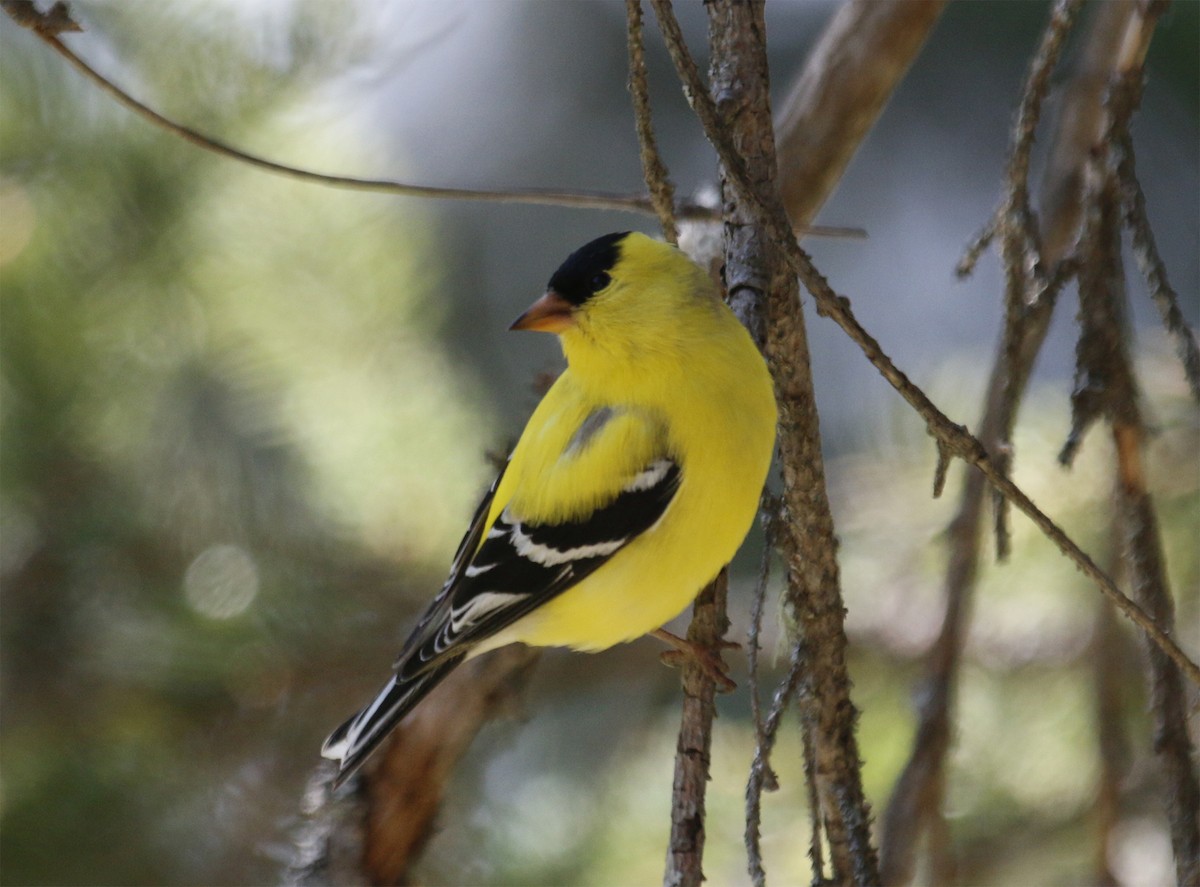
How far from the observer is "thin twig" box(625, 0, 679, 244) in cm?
175

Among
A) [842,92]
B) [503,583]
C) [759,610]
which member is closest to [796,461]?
[759,610]

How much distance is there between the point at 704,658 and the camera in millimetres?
1899

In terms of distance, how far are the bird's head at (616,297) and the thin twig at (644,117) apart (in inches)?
13.0

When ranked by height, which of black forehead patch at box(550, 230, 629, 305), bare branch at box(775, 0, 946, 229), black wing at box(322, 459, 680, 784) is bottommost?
black wing at box(322, 459, 680, 784)

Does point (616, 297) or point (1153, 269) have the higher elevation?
point (616, 297)

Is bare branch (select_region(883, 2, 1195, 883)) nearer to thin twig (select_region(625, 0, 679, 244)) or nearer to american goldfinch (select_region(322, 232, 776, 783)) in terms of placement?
american goldfinch (select_region(322, 232, 776, 783))

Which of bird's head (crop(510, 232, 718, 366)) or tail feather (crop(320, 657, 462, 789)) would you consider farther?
bird's head (crop(510, 232, 718, 366))

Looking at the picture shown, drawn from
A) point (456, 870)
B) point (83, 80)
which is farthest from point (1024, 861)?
point (83, 80)

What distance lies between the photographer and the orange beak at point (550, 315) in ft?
7.94

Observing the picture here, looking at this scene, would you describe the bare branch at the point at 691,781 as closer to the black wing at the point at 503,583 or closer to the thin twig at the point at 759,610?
the thin twig at the point at 759,610

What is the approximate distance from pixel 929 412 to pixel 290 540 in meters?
1.88

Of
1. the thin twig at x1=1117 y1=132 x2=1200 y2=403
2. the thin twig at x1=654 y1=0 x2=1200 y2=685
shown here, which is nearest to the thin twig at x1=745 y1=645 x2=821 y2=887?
the thin twig at x1=654 y1=0 x2=1200 y2=685

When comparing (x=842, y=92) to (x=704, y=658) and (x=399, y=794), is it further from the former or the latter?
(x=399, y=794)

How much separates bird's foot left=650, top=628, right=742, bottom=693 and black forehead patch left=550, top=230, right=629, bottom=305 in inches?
28.0
